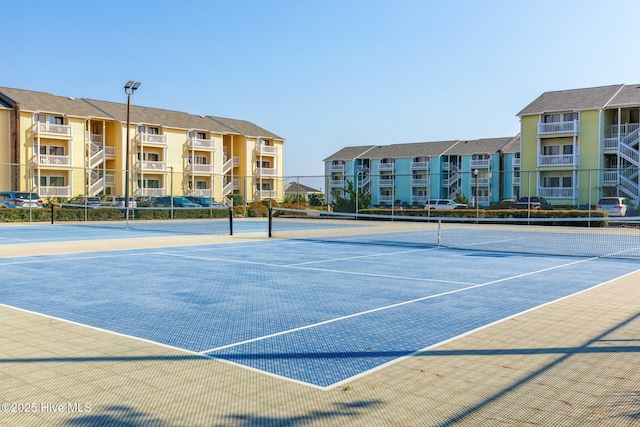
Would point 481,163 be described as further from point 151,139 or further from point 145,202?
point 145,202

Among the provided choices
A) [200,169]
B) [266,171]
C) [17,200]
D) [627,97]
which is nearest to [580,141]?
[627,97]

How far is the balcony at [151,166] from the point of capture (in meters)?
56.6

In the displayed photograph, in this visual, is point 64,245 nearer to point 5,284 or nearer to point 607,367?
point 5,284

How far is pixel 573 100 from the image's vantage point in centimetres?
4966

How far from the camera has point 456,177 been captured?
7162 cm

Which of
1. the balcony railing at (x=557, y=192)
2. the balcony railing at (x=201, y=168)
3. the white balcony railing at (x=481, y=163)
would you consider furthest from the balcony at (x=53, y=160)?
the white balcony railing at (x=481, y=163)

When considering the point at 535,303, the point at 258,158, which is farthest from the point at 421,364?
the point at 258,158

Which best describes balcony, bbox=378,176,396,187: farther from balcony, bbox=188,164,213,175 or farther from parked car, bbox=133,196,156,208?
parked car, bbox=133,196,156,208

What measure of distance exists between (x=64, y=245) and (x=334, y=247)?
8065 millimetres

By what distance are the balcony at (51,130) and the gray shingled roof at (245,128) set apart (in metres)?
19.0

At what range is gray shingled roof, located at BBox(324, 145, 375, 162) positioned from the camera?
82.0 meters

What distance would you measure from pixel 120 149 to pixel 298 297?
50936 millimetres

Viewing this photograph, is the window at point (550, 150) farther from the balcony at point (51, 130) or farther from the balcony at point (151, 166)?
the balcony at point (51, 130)

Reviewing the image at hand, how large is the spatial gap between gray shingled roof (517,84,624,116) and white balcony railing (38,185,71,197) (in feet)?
124
